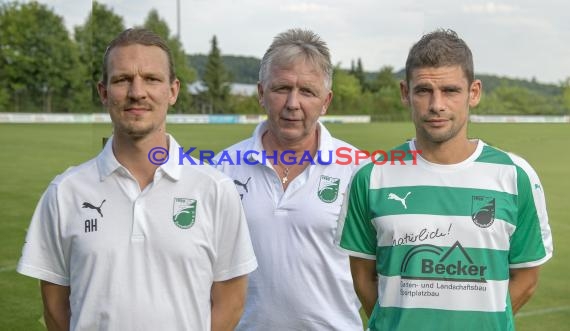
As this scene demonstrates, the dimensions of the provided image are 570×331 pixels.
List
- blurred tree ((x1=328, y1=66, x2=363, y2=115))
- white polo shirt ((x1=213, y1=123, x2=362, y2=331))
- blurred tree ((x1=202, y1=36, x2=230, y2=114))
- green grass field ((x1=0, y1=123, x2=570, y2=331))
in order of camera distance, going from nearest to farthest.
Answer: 1. white polo shirt ((x1=213, y1=123, x2=362, y2=331))
2. green grass field ((x1=0, y1=123, x2=570, y2=331))
3. blurred tree ((x1=202, y1=36, x2=230, y2=114))
4. blurred tree ((x1=328, y1=66, x2=363, y2=115))

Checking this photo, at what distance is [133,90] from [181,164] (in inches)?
10.6

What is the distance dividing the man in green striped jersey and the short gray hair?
1.50ft

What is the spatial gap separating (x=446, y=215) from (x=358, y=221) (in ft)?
0.96

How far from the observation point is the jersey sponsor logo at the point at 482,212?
6.39 ft

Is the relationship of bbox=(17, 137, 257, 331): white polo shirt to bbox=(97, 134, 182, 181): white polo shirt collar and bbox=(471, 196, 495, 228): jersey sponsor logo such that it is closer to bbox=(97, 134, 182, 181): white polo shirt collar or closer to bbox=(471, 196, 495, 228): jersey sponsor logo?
bbox=(97, 134, 182, 181): white polo shirt collar

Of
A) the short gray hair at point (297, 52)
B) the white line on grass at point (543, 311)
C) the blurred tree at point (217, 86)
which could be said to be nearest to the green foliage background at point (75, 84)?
the blurred tree at point (217, 86)

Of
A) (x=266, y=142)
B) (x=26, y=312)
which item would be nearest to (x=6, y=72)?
(x=26, y=312)

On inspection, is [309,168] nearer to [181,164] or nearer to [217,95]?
[181,164]

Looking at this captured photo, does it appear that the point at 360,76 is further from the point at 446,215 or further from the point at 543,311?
the point at 446,215

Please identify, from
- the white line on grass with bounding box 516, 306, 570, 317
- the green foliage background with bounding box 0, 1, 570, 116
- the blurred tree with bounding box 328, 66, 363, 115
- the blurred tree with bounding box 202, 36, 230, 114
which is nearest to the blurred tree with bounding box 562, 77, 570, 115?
the green foliage background with bounding box 0, 1, 570, 116

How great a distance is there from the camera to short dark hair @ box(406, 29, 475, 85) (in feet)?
6.50

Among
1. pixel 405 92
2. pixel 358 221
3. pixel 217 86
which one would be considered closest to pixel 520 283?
pixel 358 221

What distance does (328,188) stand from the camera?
2.42 meters

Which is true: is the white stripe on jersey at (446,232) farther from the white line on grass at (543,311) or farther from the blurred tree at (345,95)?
the blurred tree at (345,95)
